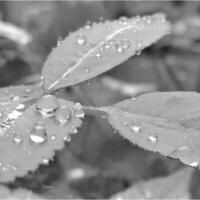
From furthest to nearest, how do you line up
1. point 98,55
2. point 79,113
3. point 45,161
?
point 98,55
point 79,113
point 45,161

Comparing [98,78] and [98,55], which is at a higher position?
[98,55]

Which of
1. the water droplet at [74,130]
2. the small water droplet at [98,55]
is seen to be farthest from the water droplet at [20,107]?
the small water droplet at [98,55]

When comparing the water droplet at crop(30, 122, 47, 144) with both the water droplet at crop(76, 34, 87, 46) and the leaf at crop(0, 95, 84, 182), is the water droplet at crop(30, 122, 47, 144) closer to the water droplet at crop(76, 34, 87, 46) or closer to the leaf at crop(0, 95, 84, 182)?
the leaf at crop(0, 95, 84, 182)

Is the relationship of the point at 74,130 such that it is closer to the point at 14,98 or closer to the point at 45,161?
the point at 45,161

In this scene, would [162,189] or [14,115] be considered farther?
[162,189]

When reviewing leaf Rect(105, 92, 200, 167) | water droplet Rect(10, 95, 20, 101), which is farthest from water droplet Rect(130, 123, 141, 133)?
water droplet Rect(10, 95, 20, 101)

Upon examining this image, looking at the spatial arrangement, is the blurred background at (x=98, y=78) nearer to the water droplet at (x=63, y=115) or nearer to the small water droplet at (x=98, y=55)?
the small water droplet at (x=98, y=55)

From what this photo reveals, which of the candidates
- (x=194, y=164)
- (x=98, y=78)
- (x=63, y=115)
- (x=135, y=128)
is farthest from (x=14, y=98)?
(x=98, y=78)

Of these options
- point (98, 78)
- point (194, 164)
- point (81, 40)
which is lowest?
point (98, 78)

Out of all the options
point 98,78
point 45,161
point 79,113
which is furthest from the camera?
point 98,78
